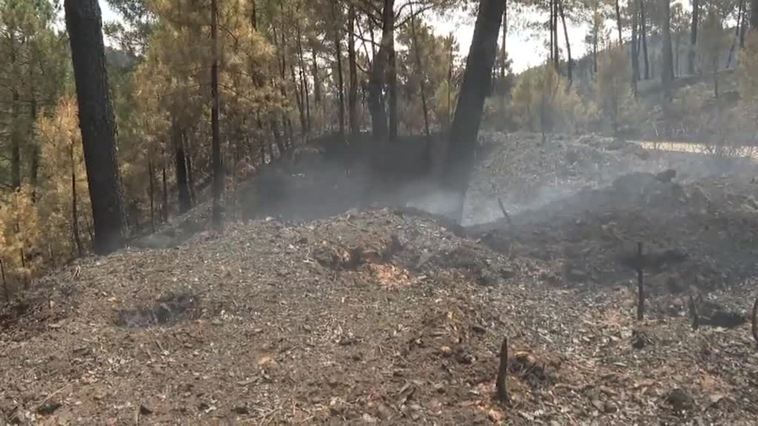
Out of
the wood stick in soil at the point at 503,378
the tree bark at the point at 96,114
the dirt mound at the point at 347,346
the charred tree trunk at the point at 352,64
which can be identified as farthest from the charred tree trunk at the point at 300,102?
the wood stick in soil at the point at 503,378

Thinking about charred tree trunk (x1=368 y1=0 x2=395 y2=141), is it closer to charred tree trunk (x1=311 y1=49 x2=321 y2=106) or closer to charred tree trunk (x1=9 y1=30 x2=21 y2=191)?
charred tree trunk (x1=311 y1=49 x2=321 y2=106)

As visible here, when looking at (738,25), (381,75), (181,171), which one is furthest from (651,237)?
(738,25)

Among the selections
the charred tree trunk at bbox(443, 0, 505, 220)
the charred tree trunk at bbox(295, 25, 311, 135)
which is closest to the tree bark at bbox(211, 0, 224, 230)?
the charred tree trunk at bbox(443, 0, 505, 220)

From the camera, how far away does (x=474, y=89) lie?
748 cm

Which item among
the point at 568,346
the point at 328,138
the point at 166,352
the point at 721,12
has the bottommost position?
the point at 568,346

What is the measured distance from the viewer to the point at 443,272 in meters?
5.04

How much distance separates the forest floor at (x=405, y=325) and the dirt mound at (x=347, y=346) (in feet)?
0.04

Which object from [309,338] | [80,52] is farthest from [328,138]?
[309,338]

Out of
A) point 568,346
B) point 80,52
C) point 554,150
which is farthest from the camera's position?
point 554,150

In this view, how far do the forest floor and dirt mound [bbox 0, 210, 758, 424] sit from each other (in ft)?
0.04

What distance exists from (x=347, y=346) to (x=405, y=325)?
41 centimetres

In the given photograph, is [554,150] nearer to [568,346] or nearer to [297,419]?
[568,346]

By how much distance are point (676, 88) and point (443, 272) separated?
29.9 m

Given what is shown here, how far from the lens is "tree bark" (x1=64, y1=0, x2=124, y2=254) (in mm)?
6723
